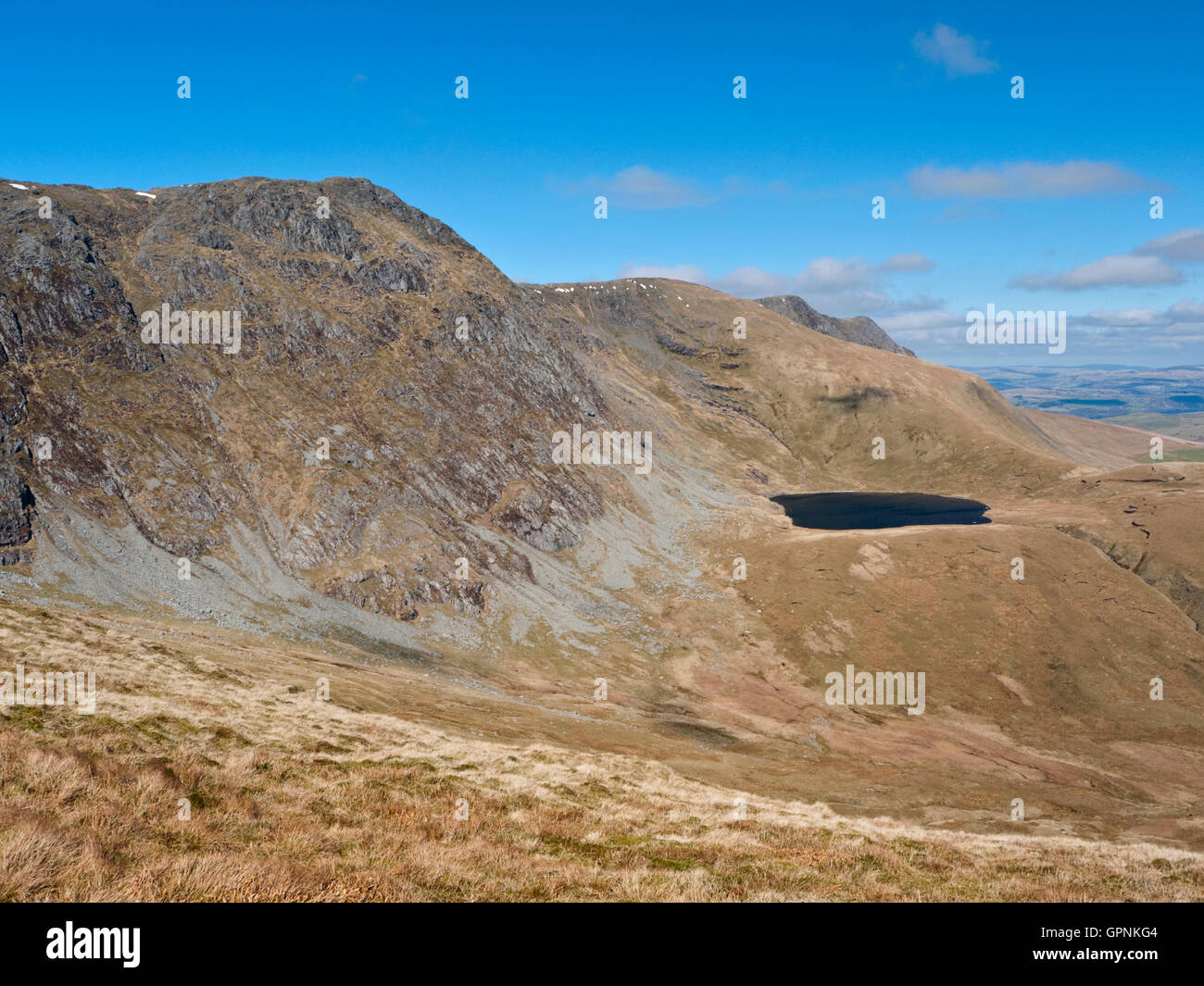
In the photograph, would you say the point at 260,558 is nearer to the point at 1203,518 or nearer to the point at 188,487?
the point at 188,487

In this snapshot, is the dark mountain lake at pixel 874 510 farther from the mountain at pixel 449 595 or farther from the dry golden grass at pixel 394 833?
the dry golden grass at pixel 394 833

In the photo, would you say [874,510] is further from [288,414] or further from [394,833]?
[394,833]

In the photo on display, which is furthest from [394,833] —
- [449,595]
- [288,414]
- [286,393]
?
[286,393]

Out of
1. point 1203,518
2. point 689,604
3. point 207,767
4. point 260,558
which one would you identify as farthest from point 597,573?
point 1203,518

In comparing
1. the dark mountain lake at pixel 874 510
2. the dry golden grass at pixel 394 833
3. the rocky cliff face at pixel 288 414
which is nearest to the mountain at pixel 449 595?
the dry golden grass at pixel 394 833

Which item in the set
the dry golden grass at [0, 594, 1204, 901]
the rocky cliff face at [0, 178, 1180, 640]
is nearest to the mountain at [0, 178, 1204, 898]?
the dry golden grass at [0, 594, 1204, 901]
